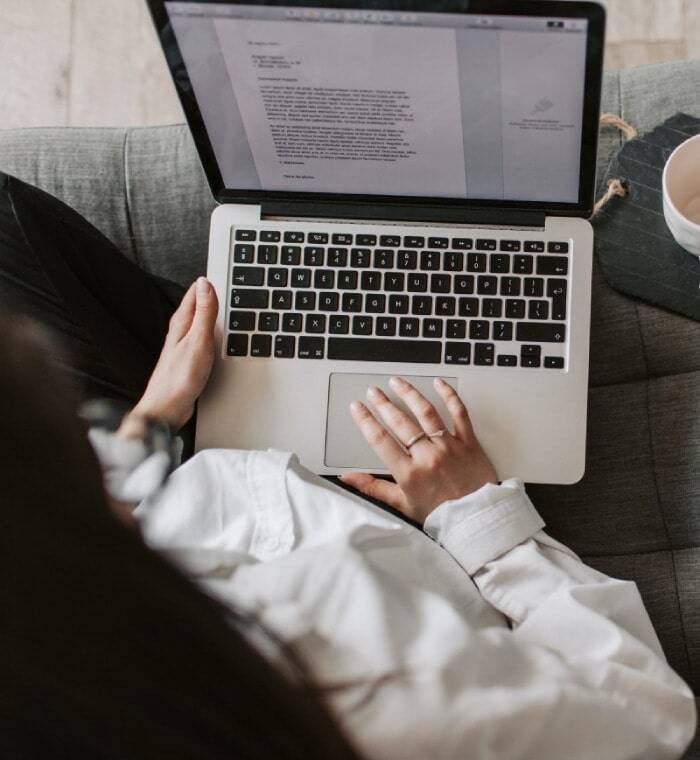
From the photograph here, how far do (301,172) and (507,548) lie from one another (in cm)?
36

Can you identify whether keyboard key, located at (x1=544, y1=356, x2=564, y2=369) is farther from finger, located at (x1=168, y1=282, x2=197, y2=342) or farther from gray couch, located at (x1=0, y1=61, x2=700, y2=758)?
finger, located at (x1=168, y1=282, x2=197, y2=342)

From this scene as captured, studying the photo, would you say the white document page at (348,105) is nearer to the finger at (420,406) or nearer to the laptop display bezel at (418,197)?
the laptop display bezel at (418,197)

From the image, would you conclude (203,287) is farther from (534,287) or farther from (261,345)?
(534,287)

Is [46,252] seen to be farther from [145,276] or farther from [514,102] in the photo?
[514,102]

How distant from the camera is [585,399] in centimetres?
70

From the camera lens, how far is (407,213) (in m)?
0.72

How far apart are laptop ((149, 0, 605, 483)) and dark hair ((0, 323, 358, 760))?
11.2 inches

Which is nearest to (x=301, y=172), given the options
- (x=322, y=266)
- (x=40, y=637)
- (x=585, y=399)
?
(x=322, y=266)

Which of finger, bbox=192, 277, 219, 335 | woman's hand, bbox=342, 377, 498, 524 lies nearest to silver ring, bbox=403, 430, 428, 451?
woman's hand, bbox=342, 377, 498, 524

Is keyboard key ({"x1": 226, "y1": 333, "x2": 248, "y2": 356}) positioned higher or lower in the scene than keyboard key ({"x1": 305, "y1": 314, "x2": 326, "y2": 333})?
lower

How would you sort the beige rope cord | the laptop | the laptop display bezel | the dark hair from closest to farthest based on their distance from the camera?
the dark hair → the laptop display bezel → the laptop → the beige rope cord

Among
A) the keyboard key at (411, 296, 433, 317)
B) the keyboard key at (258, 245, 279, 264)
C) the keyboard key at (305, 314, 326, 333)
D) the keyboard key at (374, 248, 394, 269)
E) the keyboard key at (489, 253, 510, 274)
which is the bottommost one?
the keyboard key at (305, 314, 326, 333)

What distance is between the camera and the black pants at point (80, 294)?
27.9 inches

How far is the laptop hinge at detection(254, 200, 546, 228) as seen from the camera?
28.0 inches
